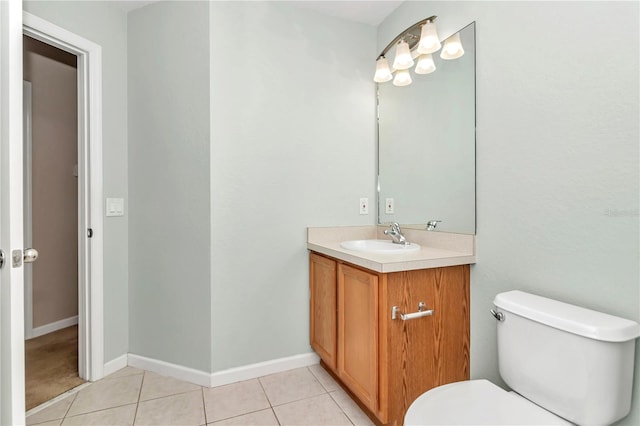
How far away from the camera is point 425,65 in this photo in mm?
1841

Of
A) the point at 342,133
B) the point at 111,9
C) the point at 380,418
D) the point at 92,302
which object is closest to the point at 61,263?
the point at 92,302

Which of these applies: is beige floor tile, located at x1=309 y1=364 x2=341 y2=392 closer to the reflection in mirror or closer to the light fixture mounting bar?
the reflection in mirror

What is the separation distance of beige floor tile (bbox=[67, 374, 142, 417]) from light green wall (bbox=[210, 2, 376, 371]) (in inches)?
19.0

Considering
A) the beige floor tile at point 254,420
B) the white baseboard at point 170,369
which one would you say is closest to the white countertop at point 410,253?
the beige floor tile at point 254,420

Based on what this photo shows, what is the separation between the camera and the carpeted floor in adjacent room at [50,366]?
5.88ft

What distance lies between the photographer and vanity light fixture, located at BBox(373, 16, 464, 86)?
1695mm

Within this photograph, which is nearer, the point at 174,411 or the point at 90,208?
the point at 174,411

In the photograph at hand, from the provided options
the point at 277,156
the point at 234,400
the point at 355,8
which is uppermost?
the point at 355,8

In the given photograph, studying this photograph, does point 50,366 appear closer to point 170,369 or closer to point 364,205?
point 170,369

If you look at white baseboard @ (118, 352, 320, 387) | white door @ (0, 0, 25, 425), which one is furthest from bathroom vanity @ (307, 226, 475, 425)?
white door @ (0, 0, 25, 425)

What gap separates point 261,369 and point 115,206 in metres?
1.39

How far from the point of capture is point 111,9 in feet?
6.58

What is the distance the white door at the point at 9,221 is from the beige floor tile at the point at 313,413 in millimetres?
1049

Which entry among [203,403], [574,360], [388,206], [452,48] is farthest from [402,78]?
[203,403]
